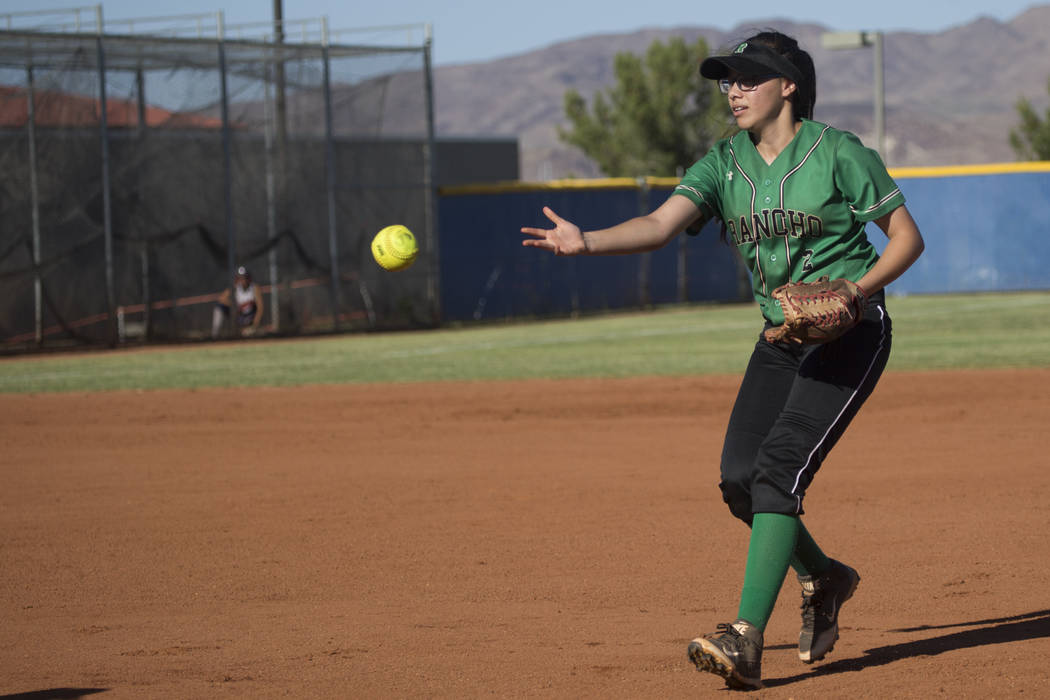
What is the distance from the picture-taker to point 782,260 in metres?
3.96

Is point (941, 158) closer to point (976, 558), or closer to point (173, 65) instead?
point (173, 65)

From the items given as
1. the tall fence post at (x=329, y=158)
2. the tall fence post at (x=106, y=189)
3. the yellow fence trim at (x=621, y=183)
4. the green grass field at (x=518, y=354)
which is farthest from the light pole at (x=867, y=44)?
the tall fence post at (x=106, y=189)

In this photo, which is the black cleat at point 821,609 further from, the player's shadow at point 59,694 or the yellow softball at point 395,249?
the yellow softball at point 395,249

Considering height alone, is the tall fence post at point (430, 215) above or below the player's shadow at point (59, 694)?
above

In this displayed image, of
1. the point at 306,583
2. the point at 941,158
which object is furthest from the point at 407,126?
the point at 941,158

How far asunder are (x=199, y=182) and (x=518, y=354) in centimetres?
644

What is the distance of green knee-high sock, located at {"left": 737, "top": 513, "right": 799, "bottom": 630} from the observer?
3.79 metres

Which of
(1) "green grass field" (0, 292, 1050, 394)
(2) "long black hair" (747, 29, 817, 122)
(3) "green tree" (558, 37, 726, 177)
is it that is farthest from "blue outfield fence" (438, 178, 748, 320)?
(2) "long black hair" (747, 29, 817, 122)

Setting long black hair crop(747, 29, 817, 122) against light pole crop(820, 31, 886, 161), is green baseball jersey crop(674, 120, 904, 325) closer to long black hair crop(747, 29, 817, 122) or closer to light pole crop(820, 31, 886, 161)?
long black hair crop(747, 29, 817, 122)

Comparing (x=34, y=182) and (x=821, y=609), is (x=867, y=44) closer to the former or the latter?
(x=34, y=182)

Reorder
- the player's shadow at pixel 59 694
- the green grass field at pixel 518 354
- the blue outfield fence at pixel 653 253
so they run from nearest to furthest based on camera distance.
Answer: the player's shadow at pixel 59 694 < the green grass field at pixel 518 354 < the blue outfield fence at pixel 653 253

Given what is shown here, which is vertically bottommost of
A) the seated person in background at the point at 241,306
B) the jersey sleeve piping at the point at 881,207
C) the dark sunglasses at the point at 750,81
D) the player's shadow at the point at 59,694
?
the player's shadow at the point at 59,694

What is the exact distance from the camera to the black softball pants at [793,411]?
3834 millimetres

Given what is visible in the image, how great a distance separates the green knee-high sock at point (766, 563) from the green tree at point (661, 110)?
1351 inches
